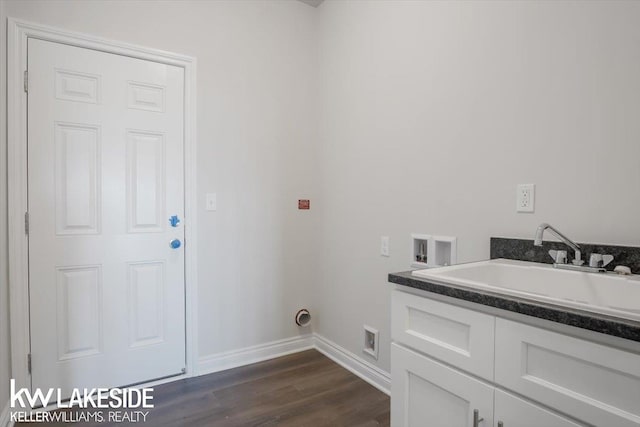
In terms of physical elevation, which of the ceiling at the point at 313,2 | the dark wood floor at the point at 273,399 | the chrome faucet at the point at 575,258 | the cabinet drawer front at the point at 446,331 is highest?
the ceiling at the point at 313,2

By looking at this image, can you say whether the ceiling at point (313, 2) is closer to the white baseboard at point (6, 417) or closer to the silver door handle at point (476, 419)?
the silver door handle at point (476, 419)

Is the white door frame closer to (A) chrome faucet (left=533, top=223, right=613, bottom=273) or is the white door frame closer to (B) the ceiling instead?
(B) the ceiling

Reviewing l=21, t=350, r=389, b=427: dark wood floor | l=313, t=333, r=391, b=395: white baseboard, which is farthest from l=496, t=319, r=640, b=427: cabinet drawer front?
l=313, t=333, r=391, b=395: white baseboard

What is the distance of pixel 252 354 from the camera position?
264 centimetres

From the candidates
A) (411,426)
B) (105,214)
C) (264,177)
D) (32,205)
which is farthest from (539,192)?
(32,205)

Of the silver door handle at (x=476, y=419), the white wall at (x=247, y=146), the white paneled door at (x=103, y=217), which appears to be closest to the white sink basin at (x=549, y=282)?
the silver door handle at (x=476, y=419)

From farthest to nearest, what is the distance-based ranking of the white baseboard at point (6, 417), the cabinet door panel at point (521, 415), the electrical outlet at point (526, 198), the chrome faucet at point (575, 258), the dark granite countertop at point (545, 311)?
1. the white baseboard at point (6, 417)
2. the electrical outlet at point (526, 198)
3. the chrome faucet at point (575, 258)
4. the cabinet door panel at point (521, 415)
5. the dark granite countertop at point (545, 311)

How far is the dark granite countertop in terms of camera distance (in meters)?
0.76

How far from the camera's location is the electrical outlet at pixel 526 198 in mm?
1525

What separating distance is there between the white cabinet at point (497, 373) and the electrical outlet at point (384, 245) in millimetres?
939

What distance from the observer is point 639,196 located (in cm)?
124

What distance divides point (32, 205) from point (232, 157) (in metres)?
1.17

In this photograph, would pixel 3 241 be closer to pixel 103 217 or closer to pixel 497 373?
pixel 103 217

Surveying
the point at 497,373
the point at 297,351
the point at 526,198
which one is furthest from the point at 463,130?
the point at 297,351
